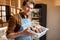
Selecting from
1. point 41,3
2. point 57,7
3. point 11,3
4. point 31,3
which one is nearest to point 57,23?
point 57,7

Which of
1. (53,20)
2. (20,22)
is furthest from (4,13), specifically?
(20,22)

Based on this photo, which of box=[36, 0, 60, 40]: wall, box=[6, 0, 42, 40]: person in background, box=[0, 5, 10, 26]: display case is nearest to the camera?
box=[6, 0, 42, 40]: person in background

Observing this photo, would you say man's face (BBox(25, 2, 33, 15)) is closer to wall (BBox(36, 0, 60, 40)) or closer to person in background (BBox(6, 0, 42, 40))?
person in background (BBox(6, 0, 42, 40))

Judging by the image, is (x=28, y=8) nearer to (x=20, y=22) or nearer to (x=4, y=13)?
(x=20, y=22)

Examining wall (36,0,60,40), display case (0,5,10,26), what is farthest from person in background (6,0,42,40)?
wall (36,0,60,40)

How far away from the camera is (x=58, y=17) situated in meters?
5.14

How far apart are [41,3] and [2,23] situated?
175cm

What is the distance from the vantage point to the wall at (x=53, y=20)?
514 cm

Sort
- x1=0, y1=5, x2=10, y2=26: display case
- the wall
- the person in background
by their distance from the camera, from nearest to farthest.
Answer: the person in background < x1=0, y1=5, x2=10, y2=26: display case < the wall

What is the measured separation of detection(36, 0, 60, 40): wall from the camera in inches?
202

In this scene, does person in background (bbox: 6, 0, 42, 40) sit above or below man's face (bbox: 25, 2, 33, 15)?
below

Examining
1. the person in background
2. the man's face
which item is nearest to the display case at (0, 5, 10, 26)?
the person in background

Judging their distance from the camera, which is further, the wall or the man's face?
the wall

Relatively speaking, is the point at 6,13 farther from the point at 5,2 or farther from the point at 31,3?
the point at 31,3
